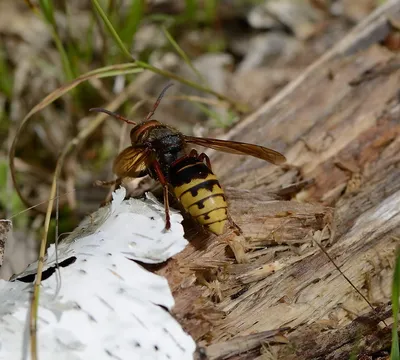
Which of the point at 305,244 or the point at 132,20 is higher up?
the point at 132,20

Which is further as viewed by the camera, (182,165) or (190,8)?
(190,8)

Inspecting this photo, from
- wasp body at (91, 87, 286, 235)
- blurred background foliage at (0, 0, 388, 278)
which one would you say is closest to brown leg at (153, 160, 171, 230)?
wasp body at (91, 87, 286, 235)

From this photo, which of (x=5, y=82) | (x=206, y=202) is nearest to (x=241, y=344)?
(x=206, y=202)

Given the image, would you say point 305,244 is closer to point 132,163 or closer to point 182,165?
point 182,165

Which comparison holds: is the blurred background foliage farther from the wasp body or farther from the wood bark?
the wasp body

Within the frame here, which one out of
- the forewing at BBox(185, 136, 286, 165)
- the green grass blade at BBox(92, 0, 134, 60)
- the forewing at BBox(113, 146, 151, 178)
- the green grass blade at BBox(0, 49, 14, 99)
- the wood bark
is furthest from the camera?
the green grass blade at BBox(0, 49, 14, 99)

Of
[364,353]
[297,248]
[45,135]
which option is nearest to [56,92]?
[45,135]

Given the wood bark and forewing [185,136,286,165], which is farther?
forewing [185,136,286,165]

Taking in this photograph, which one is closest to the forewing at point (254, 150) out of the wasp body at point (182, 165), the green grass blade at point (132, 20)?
the wasp body at point (182, 165)
